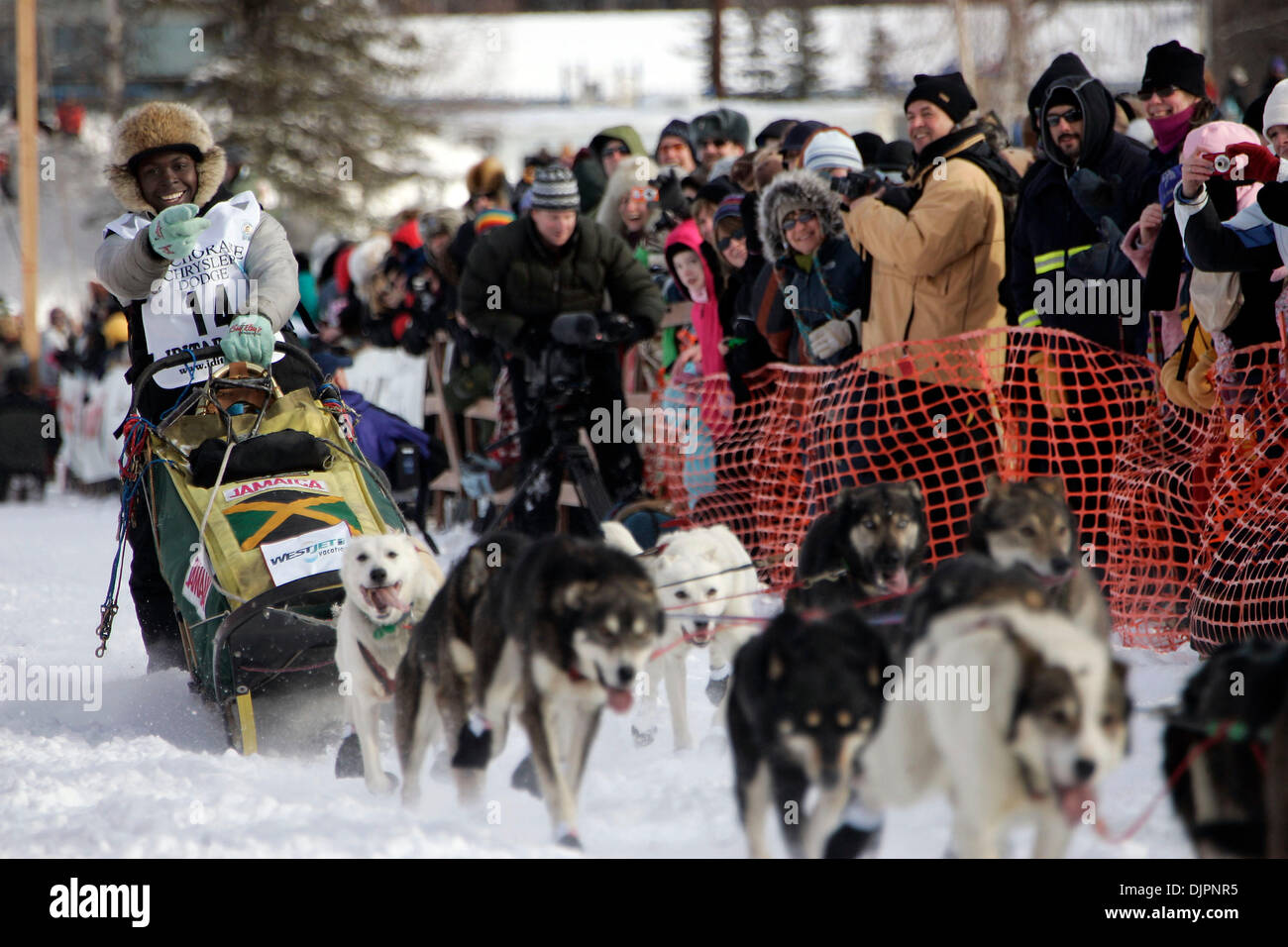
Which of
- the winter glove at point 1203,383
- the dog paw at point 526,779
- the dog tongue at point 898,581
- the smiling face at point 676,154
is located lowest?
the dog paw at point 526,779

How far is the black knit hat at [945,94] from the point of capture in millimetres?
5160

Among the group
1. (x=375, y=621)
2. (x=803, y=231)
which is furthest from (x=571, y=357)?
(x=375, y=621)

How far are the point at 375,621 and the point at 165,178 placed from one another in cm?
190

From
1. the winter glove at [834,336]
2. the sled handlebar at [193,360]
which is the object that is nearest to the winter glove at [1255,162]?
the winter glove at [834,336]

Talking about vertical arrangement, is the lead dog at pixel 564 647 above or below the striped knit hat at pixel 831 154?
below

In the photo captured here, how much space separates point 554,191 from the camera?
5.90 m

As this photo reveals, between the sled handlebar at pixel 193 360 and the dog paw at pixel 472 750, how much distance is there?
6.12 feet

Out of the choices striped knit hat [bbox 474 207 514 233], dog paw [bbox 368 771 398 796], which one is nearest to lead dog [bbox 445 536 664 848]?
dog paw [bbox 368 771 398 796]

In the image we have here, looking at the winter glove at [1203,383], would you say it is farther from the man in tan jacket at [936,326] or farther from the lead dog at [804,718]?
the lead dog at [804,718]

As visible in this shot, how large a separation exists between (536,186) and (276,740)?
9.87 feet

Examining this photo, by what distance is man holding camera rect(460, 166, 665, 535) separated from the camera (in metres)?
5.82

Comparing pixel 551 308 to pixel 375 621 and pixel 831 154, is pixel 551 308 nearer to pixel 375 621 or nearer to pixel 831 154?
pixel 831 154
